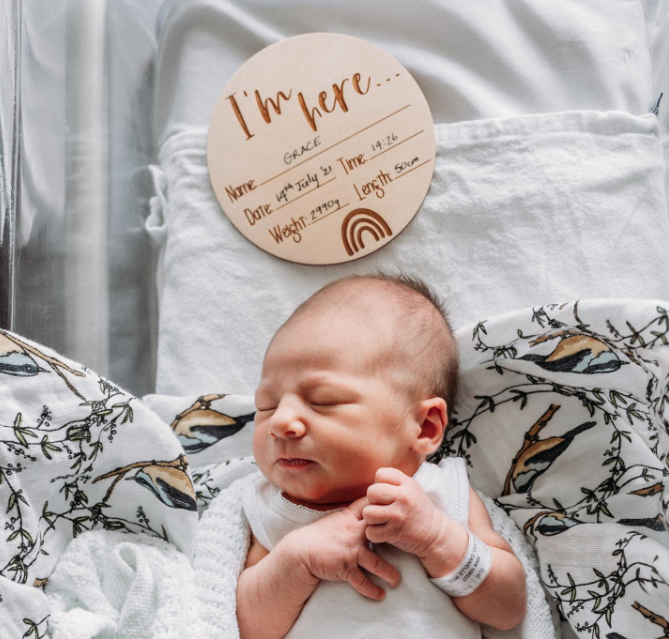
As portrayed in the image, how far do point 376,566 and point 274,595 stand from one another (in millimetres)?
119

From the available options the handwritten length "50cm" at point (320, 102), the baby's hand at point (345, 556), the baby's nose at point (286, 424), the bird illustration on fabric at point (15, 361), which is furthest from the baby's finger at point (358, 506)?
the handwritten length "50cm" at point (320, 102)

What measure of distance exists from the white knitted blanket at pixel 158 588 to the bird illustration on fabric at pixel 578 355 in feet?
0.78

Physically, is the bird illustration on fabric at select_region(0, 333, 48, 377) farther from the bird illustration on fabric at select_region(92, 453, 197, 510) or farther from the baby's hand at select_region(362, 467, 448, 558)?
the baby's hand at select_region(362, 467, 448, 558)

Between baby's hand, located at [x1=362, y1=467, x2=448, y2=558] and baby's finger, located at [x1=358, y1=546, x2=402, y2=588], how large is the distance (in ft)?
0.05

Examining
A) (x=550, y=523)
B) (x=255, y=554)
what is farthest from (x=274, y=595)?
(x=550, y=523)

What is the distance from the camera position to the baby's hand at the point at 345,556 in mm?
751

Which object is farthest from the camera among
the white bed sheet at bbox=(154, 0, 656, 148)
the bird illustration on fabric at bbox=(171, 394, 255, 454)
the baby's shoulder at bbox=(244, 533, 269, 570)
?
the white bed sheet at bbox=(154, 0, 656, 148)

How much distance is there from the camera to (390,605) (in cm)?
76

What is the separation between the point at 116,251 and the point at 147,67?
0.32m

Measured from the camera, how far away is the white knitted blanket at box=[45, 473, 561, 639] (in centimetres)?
76

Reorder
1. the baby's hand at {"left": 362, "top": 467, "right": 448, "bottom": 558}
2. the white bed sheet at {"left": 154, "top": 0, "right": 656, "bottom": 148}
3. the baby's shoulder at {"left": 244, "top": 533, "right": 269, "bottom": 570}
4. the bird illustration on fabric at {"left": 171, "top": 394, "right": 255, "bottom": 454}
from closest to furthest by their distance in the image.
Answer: the baby's hand at {"left": 362, "top": 467, "right": 448, "bottom": 558} < the baby's shoulder at {"left": 244, "top": 533, "right": 269, "bottom": 570} < the bird illustration on fabric at {"left": 171, "top": 394, "right": 255, "bottom": 454} < the white bed sheet at {"left": 154, "top": 0, "right": 656, "bottom": 148}

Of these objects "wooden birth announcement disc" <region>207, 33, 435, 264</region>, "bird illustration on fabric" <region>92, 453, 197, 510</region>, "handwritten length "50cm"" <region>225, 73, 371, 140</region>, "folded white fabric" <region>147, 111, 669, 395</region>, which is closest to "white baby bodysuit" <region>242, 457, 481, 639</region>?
"bird illustration on fabric" <region>92, 453, 197, 510</region>

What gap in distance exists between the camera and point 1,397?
738 mm

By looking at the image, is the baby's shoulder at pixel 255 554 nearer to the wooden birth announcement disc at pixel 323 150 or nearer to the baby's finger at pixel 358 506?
the baby's finger at pixel 358 506
